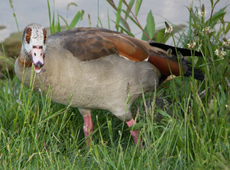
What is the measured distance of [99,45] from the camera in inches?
120

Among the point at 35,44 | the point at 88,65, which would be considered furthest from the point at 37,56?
the point at 88,65

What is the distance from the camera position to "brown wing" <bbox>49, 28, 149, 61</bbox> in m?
3.00

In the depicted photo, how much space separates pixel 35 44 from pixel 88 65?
48 cm

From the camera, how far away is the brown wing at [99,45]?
300 centimetres

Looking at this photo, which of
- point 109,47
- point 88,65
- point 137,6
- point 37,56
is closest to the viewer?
point 37,56

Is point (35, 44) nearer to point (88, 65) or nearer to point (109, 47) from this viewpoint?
point (88, 65)

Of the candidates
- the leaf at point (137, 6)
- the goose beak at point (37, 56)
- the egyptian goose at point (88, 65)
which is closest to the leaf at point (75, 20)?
the leaf at point (137, 6)

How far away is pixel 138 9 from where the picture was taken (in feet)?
12.6

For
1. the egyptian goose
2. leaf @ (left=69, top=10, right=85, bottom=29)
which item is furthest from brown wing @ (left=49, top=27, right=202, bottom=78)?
leaf @ (left=69, top=10, right=85, bottom=29)

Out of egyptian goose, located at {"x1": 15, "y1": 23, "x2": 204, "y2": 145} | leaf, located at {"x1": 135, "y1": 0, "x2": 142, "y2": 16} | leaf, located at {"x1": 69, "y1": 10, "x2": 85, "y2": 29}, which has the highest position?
leaf, located at {"x1": 135, "y1": 0, "x2": 142, "y2": 16}

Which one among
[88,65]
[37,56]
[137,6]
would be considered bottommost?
[88,65]

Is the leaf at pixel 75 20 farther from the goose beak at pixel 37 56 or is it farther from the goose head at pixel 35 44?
the goose beak at pixel 37 56

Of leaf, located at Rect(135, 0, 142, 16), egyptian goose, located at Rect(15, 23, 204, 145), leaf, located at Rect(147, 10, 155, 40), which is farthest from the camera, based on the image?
leaf, located at Rect(147, 10, 155, 40)

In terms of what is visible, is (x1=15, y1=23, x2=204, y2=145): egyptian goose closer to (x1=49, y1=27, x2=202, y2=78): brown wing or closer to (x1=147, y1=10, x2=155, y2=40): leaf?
(x1=49, y1=27, x2=202, y2=78): brown wing
